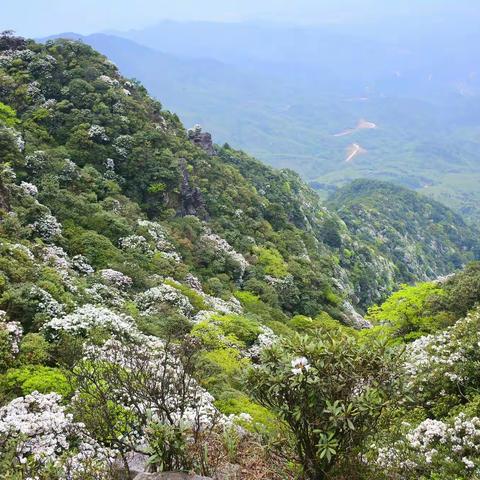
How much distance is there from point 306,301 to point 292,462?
126 ft

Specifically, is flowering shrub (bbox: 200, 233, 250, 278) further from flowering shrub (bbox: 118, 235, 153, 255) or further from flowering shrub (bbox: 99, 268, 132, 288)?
flowering shrub (bbox: 99, 268, 132, 288)

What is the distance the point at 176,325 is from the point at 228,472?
1427cm

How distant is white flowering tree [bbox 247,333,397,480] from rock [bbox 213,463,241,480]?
1450 millimetres

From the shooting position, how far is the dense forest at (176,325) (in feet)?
33.9

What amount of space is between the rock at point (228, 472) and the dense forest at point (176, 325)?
5 centimetres

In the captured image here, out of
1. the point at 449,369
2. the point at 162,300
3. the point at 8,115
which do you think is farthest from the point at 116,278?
the point at 8,115

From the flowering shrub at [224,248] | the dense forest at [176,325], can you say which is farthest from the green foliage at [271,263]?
the flowering shrub at [224,248]

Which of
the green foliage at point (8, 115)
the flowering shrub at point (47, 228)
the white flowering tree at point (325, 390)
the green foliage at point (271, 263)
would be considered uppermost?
the white flowering tree at point (325, 390)

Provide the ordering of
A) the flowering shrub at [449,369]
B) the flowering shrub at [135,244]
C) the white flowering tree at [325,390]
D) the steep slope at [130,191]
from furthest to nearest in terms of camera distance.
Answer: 1. the steep slope at [130,191]
2. the flowering shrub at [135,244]
3. the flowering shrub at [449,369]
4. the white flowering tree at [325,390]

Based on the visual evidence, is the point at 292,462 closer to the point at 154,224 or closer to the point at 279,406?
the point at 279,406

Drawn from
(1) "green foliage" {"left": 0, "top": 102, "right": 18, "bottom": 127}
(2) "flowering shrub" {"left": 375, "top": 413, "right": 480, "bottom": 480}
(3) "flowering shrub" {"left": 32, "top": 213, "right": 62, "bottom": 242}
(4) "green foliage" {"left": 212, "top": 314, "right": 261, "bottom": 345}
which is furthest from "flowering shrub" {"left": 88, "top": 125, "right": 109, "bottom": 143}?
(2) "flowering shrub" {"left": 375, "top": 413, "right": 480, "bottom": 480}

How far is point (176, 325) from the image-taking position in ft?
81.6

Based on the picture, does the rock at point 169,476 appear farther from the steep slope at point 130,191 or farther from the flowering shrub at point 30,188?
the flowering shrub at point 30,188

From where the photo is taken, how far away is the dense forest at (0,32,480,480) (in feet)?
33.9
